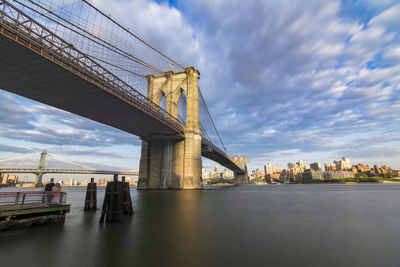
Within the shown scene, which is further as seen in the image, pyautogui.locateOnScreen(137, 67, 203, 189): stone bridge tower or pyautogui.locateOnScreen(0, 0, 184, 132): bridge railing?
pyautogui.locateOnScreen(137, 67, 203, 189): stone bridge tower

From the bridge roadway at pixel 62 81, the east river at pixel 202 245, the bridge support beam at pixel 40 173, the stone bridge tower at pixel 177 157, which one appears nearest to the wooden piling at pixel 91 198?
the east river at pixel 202 245

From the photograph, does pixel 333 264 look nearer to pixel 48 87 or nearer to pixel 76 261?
pixel 76 261

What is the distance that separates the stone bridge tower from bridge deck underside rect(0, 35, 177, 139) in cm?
1007

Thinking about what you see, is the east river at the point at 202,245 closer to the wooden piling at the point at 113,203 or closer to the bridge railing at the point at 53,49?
the wooden piling at the point at 113,203

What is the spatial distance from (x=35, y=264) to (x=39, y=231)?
444 cm

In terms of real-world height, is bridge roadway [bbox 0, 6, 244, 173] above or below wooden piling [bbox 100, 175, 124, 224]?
above

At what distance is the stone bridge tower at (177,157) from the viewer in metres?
44.0

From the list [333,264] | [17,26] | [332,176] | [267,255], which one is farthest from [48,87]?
[332,176]

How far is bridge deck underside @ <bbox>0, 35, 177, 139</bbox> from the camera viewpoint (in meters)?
17.8

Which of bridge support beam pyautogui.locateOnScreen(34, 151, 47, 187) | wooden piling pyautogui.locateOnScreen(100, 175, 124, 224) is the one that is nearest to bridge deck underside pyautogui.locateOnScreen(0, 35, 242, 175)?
wooden piling pyautogui.locateOnScreen(100, 175, 124, 224)

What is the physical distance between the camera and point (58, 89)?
24.1 metres

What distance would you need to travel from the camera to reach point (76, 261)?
17.9 ft

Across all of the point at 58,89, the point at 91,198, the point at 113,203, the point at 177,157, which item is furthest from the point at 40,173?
the point at 113,203

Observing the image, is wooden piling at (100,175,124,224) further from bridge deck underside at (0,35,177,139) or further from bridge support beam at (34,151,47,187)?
bridge support beam at (34,151,47,187)
